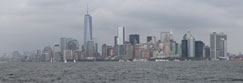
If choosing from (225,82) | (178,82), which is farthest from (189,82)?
(225,82)

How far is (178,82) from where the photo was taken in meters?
74.0

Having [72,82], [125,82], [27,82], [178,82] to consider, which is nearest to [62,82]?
[72,82]

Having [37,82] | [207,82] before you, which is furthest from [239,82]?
[37,82]

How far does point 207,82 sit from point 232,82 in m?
5.00

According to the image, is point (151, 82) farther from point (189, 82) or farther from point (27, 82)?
point (27, 82)

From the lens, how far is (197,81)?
3007 inches

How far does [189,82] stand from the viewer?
7431 centimetres

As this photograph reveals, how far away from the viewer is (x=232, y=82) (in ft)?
243

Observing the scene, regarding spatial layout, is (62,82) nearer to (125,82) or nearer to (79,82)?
(79,82)

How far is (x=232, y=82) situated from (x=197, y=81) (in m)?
6.89

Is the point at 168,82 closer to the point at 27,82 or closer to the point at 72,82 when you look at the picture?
the point at 72,82

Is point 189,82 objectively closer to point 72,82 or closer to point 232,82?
point 232,82

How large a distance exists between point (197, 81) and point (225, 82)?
5.53 metres

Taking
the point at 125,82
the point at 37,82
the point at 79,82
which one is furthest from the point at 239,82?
the point at 37,82
